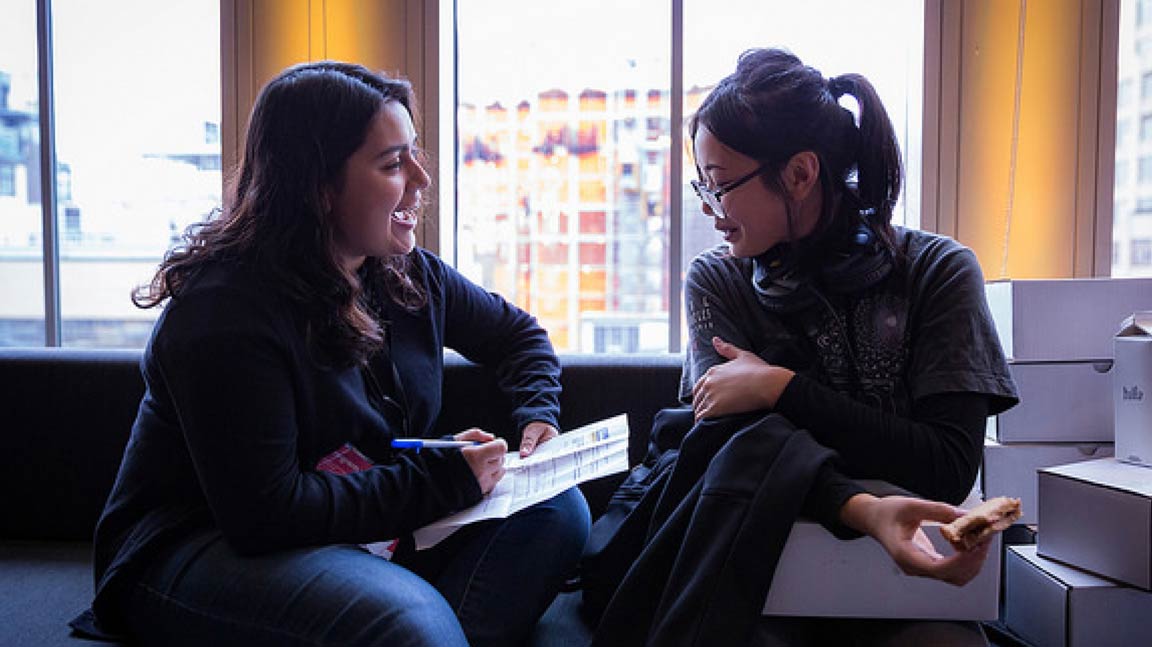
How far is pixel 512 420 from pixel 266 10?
1.54 meters

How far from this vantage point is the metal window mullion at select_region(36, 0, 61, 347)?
2.75 metres

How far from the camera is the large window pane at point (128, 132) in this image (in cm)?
282

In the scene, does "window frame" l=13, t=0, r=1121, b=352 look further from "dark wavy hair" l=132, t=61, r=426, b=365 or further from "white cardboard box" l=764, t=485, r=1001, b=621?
"white cardboard box" l=764, t=485, r=1001, b=621

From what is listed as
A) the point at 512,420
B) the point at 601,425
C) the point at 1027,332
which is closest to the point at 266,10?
the point at 512,420

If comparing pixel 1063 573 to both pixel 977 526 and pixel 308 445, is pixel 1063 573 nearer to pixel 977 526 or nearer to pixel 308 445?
pixel 977 526

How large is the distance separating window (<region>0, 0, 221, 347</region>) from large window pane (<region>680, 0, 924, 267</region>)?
159 centimetres

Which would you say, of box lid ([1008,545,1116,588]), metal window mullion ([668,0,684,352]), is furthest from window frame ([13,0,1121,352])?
box lid ([1008,545,1116,588])

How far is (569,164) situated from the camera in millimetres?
2762

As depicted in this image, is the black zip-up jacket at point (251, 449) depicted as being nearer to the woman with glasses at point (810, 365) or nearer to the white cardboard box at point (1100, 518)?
the woman with glasses at point (810, 365)

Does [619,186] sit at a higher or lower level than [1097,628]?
higher

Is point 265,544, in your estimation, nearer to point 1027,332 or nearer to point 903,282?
point 903,282

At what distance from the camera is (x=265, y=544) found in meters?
1.10

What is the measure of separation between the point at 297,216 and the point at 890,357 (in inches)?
37.4

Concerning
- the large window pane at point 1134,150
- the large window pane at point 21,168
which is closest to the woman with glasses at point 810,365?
the large window pane at point 1134,150
